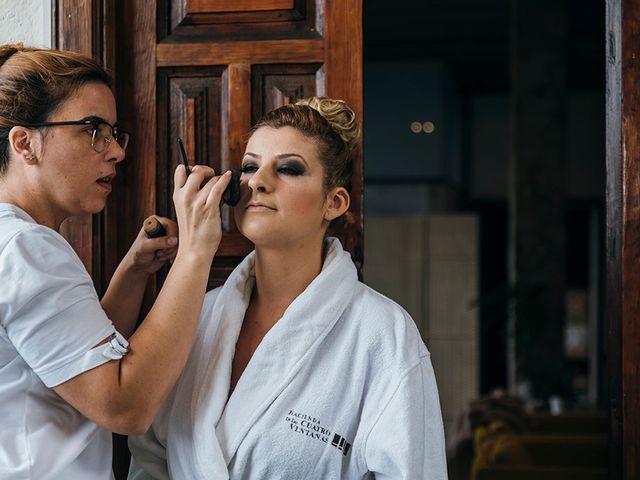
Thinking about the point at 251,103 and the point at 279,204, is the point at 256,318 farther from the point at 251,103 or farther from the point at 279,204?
the point at 251,103

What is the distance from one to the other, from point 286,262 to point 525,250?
4.02 meters

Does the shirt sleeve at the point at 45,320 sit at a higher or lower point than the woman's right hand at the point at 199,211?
lower

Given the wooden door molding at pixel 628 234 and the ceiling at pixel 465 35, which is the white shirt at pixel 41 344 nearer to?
the wooden door molding at pixel 628 234

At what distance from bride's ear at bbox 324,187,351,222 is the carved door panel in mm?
100

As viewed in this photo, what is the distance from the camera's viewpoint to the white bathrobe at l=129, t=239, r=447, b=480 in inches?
61.3

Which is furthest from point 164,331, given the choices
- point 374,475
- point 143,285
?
point 374,475

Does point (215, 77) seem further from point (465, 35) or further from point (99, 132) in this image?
point (465, 35)

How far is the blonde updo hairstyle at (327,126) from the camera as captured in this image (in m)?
1.67

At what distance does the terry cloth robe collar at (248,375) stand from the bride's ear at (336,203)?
79 millimetres

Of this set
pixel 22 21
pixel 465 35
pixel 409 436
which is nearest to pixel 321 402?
pixel 409 436

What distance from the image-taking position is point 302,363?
160cm

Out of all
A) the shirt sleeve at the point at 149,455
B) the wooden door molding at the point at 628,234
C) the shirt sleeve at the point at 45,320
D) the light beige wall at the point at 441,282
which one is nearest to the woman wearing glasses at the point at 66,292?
the shirt sleeve at the point at 45,320

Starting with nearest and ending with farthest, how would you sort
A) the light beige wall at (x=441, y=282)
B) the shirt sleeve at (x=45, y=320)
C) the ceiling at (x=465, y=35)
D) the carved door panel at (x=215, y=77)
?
the shirt sleeve at (x=45, y=320), the carved door panel at (x=215, y=77), the ceiling at (x=465, y=35), the light beige wall at (x=441, y=282)

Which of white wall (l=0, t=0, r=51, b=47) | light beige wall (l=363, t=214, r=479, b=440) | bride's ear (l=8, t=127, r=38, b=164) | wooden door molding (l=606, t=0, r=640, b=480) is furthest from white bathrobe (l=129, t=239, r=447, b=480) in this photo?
light beige wall (l=363, t=214, r=479, b=440)
